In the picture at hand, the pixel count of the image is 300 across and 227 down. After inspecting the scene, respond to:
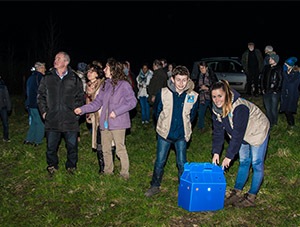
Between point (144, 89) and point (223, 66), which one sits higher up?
point (223, 66)

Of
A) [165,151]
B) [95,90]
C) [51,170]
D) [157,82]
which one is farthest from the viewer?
[157,82]

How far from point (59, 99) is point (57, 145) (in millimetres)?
877

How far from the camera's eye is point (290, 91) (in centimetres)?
1036

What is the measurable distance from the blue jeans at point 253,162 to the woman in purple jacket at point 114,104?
197 cm

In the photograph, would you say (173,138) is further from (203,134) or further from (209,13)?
(209,13)

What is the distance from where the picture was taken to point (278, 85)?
1012cm

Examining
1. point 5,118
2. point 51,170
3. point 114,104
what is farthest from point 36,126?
point 114,104

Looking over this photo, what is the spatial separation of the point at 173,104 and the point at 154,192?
1.48m

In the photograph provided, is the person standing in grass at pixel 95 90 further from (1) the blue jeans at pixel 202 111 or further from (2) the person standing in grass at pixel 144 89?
(2) the person standing in grass at pixel 144 89

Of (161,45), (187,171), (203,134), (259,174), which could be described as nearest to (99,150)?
(187,171)

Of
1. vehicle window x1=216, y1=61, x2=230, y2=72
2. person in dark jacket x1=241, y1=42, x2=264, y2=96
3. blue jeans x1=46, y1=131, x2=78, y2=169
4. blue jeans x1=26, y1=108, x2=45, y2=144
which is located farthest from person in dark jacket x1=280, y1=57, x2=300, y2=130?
vehicle window x1=216, y1=61, x2=230, y2=72

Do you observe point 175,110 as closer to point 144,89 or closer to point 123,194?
point 123,194

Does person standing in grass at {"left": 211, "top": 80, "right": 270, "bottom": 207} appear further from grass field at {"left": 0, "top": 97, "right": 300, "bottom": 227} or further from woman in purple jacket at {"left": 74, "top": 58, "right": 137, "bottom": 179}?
woman in purple jacket at {"left": 74, "top": 58, "right": 137, "bottom": 179}

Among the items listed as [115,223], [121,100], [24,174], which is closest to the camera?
[115,223]
